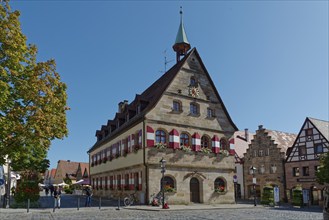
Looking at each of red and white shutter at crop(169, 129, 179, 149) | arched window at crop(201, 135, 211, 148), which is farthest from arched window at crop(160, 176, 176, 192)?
arched window at crop(201, 135, 211, 148)

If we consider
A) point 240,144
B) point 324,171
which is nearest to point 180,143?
point 324,171

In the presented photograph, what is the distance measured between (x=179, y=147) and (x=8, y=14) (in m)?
17.4

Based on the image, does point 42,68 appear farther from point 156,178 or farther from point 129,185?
point 129,185

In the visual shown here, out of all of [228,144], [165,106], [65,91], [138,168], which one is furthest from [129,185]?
[65,91]

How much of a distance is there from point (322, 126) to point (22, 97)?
35.2 m

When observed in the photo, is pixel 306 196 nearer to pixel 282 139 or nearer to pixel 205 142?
pixel 282 139

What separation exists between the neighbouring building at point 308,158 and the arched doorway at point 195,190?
13.6 metres

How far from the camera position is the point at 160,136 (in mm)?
27984

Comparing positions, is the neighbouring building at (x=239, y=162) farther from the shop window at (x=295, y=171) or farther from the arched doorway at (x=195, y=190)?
the arched doorway at (x=195, y=190)

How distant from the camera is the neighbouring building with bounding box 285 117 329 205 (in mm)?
37781

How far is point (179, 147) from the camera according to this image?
28.4 m

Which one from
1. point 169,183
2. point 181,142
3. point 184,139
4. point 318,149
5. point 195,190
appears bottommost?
point 195,190

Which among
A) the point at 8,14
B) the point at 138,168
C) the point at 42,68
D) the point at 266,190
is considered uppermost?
the point at 8,14

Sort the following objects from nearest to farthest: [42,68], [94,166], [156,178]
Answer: [42,68] < [156,178] < [94,166]
